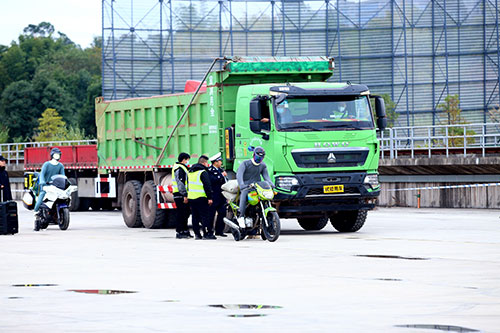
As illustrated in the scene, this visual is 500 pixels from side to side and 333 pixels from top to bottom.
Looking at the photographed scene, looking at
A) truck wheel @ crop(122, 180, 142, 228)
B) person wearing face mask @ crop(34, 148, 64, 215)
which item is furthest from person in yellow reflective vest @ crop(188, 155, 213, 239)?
truck wheel @ crop(122, 180, 142, 228)

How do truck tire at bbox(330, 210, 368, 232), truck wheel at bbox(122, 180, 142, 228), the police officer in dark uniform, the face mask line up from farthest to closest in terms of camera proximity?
truck wheel at bbox(122, 180, 142, 228)
truck tire at bbox(330, 210, 368, 232)
the police officer in dark uniform
the face mask

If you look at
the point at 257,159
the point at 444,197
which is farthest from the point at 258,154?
the point at 444,197

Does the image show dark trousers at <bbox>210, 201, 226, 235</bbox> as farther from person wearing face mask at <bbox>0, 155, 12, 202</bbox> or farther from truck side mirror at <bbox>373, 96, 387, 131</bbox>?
person wearing face mask at <bbox>0, 155, 12, 202</bbox>

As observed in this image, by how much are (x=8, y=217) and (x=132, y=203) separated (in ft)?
13.8

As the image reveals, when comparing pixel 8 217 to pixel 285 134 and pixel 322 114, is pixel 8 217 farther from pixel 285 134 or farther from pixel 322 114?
pixel 322 114

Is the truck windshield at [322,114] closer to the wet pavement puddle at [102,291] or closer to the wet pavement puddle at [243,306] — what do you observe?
the wet pavement puddle at [102,291]

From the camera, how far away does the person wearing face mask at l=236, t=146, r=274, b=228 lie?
20562mm

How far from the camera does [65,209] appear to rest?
25312 millimetres

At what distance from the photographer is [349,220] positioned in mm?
23344

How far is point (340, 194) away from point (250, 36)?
50.0m

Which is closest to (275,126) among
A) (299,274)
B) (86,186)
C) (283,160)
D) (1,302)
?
(283,160)

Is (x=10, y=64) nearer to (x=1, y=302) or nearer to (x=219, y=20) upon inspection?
(x=219, y=20)

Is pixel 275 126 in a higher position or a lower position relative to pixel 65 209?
higher

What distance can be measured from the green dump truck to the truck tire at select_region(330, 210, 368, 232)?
21 millimetres
